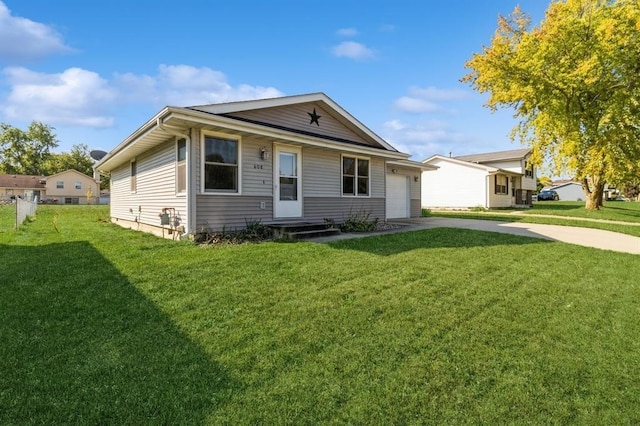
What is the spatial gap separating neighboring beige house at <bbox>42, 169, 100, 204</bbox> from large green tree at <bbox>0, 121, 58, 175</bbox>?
651 inches

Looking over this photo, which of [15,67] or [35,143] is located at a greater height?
[35,143]

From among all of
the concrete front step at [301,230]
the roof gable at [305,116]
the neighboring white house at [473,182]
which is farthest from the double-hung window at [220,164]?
the neighboring white house at [473,182]

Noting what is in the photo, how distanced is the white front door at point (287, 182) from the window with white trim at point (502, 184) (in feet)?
68.1

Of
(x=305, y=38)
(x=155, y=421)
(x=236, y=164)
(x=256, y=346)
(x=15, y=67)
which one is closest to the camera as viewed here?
(x=155, y=421)

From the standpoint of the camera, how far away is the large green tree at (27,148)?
6062 centimetres

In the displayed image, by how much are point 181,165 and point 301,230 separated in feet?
11.4

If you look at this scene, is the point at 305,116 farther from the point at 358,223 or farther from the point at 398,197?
the point at 398,197

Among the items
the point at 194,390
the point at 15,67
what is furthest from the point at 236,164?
the point at 15,67

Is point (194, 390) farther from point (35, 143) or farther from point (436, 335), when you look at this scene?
point (35, 143)

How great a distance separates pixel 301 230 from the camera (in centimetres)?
922

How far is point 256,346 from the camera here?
3.13m

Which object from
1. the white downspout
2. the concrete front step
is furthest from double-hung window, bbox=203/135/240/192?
the concrete front step

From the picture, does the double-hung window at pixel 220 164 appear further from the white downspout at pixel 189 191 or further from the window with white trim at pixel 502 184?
the window with white trim at pixel 502 184

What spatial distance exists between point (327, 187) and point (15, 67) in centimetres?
1702
